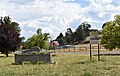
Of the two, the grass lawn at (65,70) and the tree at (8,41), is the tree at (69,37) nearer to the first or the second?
the tree at (8,41)

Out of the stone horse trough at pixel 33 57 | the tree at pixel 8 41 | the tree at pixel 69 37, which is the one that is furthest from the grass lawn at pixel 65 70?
the tree at pixel 69 37

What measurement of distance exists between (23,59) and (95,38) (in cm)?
591

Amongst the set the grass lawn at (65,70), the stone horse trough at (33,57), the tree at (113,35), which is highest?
the tree at (113,35)

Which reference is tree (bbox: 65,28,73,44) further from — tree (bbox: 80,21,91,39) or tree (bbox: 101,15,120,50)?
tree (bbox: 101,15,120,50)

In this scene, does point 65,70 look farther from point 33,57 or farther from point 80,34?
point 80,34

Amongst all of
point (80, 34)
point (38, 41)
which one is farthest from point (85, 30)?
point (38, 41)

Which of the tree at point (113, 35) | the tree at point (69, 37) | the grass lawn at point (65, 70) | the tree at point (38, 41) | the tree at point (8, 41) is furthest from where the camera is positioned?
the tree at point (69, 37)

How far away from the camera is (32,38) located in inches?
2613

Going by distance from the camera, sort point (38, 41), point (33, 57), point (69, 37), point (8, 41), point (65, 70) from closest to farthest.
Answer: point (65, 70) → point (33, 57) → point (8, 41) → point (38, 41) → point (69, 37)

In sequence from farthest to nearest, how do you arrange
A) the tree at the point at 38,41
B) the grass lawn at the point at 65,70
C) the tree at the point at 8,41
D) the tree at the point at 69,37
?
1. the tree at the point at 69,37
2. the tree at the point at 38,41
3. the tree at the point at 8,41
4. the grass lawn at the point at 65,70

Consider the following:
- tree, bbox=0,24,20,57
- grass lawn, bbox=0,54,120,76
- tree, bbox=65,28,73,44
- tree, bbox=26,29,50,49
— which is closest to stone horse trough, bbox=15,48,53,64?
grass lawn, bbox=0,54,120,76

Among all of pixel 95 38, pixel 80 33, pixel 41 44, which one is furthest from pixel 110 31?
pixel 80 33

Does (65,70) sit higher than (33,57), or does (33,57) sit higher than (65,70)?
(33,57)

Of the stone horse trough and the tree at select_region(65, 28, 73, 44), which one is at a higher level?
the tree at select_region(65, 28, 73, 44)
